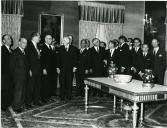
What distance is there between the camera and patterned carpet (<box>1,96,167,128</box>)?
4898 millimetres

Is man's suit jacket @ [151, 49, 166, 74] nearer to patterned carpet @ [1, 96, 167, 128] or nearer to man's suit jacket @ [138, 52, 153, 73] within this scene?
man's suit jacket @ [138, 52, 153, 73]

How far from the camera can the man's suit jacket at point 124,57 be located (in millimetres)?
7211

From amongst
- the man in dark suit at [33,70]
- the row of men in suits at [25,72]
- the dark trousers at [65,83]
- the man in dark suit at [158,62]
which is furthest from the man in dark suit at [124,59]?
the man in dark suit at [33,70]

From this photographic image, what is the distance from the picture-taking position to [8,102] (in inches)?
239

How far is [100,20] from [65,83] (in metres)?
3.84

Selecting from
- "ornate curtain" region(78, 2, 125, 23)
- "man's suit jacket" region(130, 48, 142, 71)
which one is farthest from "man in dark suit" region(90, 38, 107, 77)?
"ornate curtain" region(78, 2, 125, 23)

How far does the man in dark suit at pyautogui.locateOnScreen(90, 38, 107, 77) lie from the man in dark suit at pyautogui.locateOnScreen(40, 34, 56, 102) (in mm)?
1149

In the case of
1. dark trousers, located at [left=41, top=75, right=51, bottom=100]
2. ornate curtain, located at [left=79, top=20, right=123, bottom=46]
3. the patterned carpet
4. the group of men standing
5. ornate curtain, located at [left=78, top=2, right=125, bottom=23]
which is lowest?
the patterned carpet

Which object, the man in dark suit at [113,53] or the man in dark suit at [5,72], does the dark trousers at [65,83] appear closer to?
the man in dark suit at [113,53]

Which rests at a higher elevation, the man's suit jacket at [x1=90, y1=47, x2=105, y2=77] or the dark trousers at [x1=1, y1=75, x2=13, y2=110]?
the man's suit jacket at [x1=90, y1=47, x2=105, y2=77]

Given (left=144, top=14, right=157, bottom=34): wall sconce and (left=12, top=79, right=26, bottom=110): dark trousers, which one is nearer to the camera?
(left=12, top=79, right=26, bottom=110): dark trousers

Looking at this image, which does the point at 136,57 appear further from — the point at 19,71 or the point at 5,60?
the point at 5,60

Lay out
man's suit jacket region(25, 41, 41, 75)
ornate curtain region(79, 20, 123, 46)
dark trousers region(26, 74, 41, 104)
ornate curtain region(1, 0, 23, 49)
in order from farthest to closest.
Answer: ornate curtain region(79, 20, 123, 46) < ornate curtain region(1, 0, 23, 49) < dark trousers region(26, 74, 41, 104) < man's suit jacket region(25, 41, 41, 75)

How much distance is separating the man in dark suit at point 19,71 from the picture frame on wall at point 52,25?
376 cm
